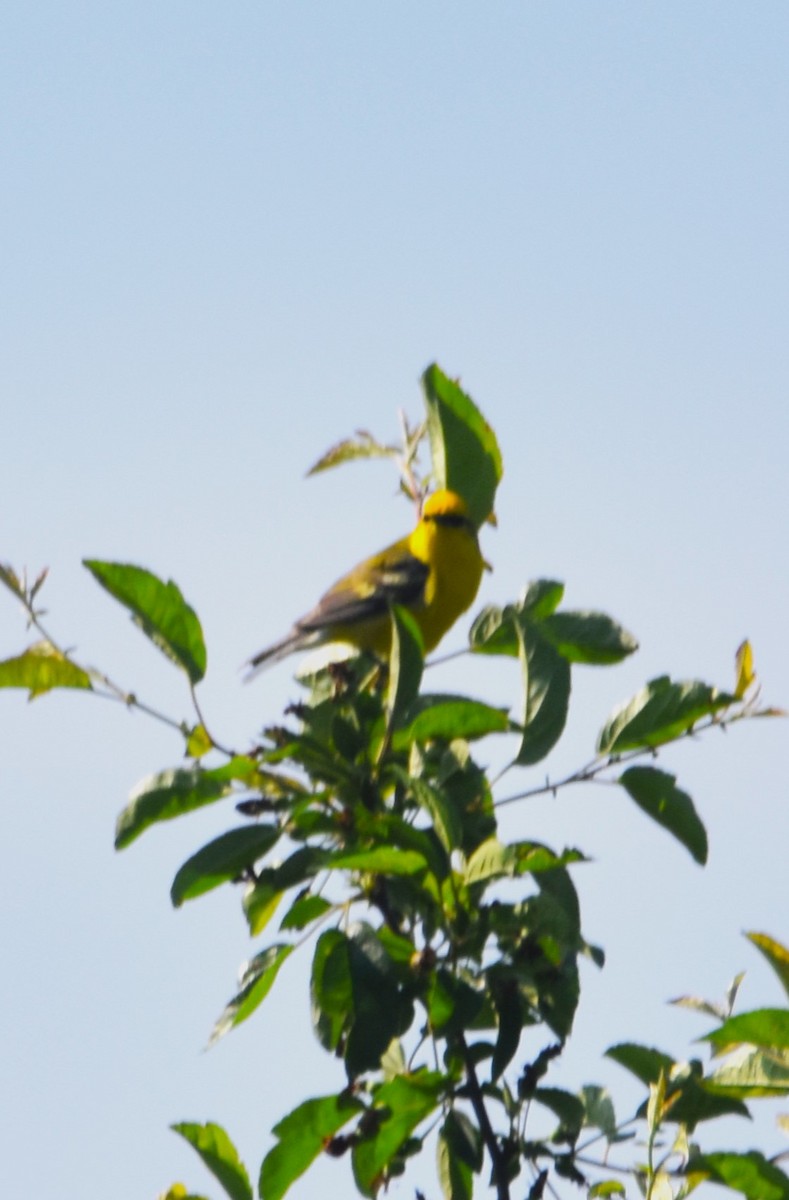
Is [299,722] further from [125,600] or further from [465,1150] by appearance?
[465,1150]

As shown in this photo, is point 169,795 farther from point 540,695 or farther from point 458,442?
point 458,442

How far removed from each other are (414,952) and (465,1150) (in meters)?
0.40

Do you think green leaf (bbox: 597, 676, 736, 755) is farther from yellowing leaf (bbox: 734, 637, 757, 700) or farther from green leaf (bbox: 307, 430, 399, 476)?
green leaf (bbox: 307, 430, 399, 476)

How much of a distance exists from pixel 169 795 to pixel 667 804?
3.18ft

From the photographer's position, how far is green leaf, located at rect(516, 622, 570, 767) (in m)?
2.62

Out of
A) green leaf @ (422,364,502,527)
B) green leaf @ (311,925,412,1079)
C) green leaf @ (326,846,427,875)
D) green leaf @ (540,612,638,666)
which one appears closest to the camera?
green leaf @ (326,846,427,875)

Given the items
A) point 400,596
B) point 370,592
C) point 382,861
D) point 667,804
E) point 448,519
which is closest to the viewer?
point 382,861

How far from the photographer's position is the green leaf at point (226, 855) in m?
2.72

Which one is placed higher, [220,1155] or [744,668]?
[744,668]

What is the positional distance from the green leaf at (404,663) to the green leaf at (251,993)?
0.55 meters

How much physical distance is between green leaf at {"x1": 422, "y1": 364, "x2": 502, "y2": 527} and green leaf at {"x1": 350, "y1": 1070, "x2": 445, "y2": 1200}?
4.50 ft

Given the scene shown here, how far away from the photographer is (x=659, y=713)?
2.74 meters

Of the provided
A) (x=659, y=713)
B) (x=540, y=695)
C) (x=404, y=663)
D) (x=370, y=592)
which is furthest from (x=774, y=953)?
(x=370, y=592)

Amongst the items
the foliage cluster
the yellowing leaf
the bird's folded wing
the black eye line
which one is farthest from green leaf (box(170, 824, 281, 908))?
the bird's folded wing
